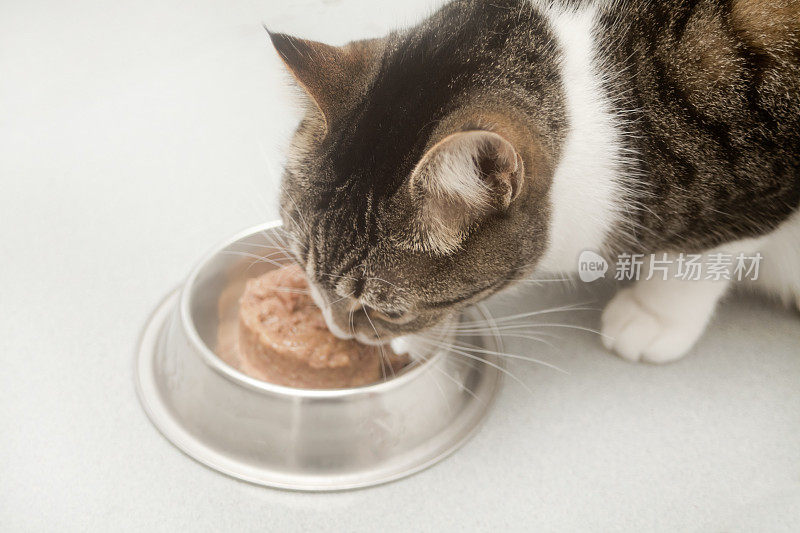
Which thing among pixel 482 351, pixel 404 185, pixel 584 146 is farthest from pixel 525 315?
pixel 404 185

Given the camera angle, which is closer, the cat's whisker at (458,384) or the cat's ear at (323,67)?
the cat's ear at (323,67)

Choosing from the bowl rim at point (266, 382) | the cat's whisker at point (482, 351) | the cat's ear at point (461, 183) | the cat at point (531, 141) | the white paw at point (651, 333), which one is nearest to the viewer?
the cat's ear at point (461, 183)

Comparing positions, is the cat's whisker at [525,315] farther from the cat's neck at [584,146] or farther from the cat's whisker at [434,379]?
the cat's neck at [584,146]

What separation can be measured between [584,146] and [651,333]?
1.38ft

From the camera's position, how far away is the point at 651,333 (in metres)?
1.20

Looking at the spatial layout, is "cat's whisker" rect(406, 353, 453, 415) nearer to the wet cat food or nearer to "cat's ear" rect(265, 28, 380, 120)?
the wet cat food

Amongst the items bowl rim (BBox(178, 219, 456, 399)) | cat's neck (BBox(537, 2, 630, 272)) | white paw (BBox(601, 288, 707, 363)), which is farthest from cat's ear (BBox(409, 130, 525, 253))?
white paw (BBox(601, 288, 707, 363))

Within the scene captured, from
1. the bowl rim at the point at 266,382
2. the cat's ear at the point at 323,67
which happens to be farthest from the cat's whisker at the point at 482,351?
the cat's ear at the point at 323,67

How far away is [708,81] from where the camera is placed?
0.91 m

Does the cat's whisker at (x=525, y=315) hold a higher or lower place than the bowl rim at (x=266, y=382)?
lower

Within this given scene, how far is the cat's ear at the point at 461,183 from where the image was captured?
2.33 feet

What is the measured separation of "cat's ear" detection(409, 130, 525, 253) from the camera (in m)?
0.71

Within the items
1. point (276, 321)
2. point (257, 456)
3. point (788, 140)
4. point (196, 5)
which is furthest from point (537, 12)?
point (196, 5)

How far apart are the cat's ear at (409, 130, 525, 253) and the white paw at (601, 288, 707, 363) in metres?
0.49
